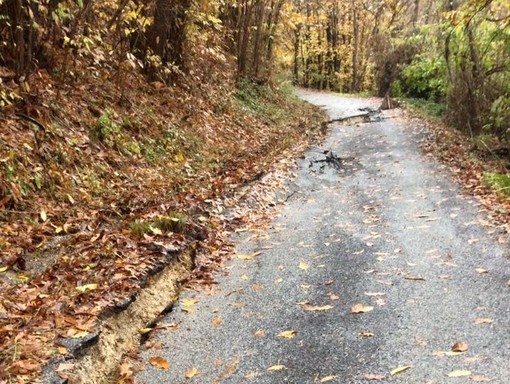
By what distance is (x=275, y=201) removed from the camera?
9.18 metres

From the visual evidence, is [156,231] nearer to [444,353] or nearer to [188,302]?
[188,302]

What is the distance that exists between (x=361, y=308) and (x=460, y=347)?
3.45ft

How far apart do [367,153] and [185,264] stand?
8526mm

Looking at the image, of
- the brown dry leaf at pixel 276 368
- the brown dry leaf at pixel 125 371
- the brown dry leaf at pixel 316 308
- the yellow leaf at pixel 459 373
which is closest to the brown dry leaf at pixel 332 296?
the brown dry leaf at pixel 316 308

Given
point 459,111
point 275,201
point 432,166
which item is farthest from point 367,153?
point 275,201

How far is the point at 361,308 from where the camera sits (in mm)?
4965

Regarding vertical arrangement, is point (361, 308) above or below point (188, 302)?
above

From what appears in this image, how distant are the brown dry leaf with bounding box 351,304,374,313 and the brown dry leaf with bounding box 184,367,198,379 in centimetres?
166

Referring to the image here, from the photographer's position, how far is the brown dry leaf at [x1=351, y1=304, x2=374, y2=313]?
16.1 ft

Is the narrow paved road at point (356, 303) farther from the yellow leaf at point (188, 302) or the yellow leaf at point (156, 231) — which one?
the yellow leaf at point (156, 231)

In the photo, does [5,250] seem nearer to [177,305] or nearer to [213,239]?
[177,305]

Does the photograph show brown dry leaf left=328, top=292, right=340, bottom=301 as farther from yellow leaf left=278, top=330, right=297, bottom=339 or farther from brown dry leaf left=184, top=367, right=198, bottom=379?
brown dry leaf left=184, top=367, right=198, bottom=379

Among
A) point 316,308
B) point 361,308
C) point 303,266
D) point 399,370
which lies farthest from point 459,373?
point 303,266

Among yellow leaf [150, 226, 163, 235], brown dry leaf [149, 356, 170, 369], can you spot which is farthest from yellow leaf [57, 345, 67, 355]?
yellow leaf [150, 226, 163, 235]
